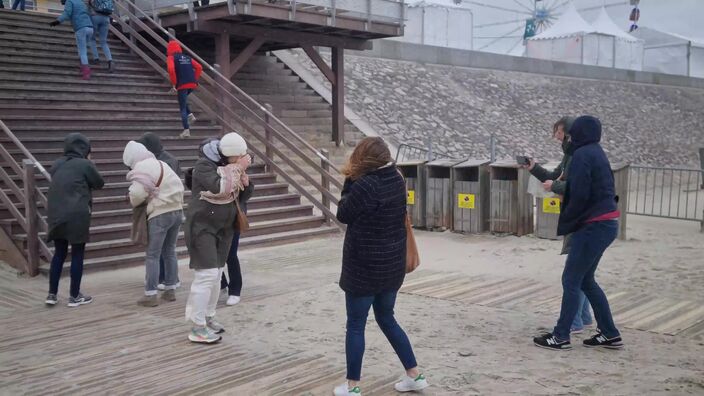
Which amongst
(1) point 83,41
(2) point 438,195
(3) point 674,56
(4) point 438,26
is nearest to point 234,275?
(2) point 438,195

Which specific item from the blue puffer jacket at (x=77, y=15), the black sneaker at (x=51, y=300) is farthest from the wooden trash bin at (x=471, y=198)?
the blue puffer jacket at (x=77, y=15)

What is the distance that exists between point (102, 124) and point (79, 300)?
5.31 metres

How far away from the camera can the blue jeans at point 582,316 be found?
570cm

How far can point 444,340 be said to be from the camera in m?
5.63

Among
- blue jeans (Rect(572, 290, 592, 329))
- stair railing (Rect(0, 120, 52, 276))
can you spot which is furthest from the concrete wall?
blue jeans (Rect(572, 290, 592, 329))

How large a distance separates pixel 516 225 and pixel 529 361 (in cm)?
580

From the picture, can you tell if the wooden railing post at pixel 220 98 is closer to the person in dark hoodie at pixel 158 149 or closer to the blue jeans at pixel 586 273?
the person in dark hoodie at pixel 158 149

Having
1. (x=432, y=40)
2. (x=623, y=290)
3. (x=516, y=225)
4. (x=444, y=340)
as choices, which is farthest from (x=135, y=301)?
(x=432, y=40)

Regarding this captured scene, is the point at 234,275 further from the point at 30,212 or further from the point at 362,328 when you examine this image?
the point at 362,328

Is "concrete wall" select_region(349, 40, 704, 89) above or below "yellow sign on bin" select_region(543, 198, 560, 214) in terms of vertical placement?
above

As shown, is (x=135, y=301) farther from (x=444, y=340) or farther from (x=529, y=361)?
(x=529, y=361)

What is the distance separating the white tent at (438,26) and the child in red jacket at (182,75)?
58.3ft

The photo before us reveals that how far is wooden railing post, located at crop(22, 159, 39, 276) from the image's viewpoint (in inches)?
312

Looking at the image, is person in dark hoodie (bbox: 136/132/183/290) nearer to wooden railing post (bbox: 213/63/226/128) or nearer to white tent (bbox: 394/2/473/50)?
wooden railing post (bbox: 213/63/226/128)
